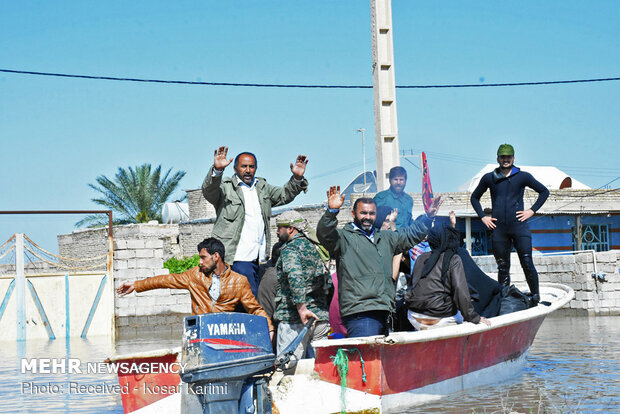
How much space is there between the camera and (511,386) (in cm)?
805

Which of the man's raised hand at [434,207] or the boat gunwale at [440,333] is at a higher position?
the man's raised hand at [434,207]

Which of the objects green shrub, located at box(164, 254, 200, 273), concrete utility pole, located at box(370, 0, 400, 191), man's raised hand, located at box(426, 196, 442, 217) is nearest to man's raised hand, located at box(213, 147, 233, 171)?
man's raised hand, located at box(426, 196, 442, 217)

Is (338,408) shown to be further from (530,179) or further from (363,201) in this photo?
(530,179)

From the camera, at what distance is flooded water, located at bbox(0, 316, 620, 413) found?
6.93 metres

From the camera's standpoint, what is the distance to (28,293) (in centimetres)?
1577

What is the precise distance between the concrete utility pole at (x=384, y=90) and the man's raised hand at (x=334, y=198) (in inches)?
204

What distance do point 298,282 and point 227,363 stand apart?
1.37 meters

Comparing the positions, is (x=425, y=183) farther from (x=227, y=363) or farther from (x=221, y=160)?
(x=227, y=363)

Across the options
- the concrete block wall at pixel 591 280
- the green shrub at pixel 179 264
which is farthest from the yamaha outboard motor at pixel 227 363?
the green shrub at pixel 179 264

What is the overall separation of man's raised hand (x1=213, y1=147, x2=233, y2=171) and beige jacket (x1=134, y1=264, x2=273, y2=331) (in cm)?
97

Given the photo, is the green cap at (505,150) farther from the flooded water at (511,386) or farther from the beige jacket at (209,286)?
the beige jacket at (209,286)

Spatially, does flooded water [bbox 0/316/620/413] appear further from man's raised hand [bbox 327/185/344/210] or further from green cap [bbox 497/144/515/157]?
green cap [bbox 497/144/515/157]

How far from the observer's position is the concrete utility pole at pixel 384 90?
1132 centimetres

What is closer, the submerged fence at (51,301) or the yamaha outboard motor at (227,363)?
the yamaha outboard motor at (227,363)
